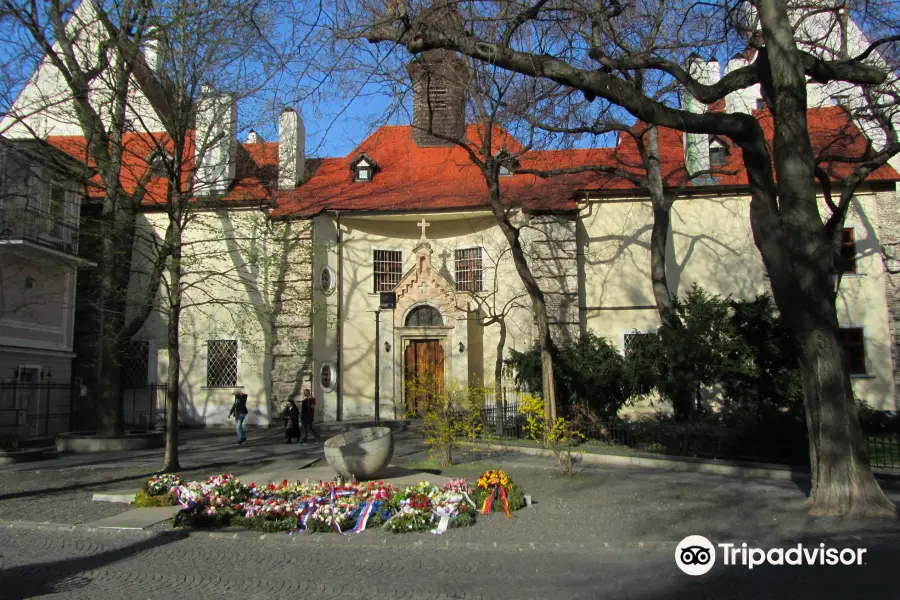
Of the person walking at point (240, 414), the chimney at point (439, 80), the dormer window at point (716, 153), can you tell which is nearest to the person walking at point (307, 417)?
the person walking at point (240, 414)

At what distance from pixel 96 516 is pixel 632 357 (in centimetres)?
1220

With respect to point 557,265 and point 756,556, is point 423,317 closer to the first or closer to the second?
point 557,265

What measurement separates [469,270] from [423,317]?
2.91 meters

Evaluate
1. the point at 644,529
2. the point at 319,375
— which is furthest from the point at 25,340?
the point at 644,529

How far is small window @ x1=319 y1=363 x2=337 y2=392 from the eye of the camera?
24875 mm

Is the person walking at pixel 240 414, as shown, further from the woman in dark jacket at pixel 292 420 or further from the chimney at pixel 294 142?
the chimney at pixel 294 142

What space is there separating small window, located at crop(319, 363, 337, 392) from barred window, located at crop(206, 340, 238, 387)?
132 inches

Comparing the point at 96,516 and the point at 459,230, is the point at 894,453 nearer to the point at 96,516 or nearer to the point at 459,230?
the point at 96,516

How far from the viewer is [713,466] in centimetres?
1330

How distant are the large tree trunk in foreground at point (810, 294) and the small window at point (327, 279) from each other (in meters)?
18.2

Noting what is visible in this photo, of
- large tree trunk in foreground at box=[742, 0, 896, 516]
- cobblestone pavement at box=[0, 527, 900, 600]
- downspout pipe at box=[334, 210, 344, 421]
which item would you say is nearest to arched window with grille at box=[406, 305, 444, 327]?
downspout pipe at box=[334, 210, 344, 421]

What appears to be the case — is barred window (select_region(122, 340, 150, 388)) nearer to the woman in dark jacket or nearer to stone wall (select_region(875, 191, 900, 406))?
the woman in dark jacket

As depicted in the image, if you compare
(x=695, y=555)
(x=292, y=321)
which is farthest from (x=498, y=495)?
(x=292, y=321)

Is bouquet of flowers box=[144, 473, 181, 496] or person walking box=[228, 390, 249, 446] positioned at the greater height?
person walking box=[228, 390, 249, 446]
